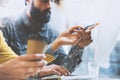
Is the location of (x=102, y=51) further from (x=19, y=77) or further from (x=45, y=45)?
(x=19, y=77)

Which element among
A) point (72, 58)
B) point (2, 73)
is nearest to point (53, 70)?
point (72, 58)

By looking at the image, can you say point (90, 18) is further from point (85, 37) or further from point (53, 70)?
point (53, 70)

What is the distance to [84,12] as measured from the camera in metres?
1.05

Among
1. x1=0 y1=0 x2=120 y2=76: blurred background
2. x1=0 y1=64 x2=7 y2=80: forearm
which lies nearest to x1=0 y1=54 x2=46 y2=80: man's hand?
x1=0 y1=64 x2=7 y2=80: forearm

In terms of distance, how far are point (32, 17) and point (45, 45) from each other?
12 centimetres

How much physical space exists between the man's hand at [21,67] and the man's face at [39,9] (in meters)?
0.15

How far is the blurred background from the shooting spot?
102 centimetres

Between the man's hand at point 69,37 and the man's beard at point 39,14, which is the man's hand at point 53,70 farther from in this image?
the man's beard at point 39,14

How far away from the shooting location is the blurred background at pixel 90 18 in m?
1.02

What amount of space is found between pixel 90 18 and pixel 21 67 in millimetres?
349

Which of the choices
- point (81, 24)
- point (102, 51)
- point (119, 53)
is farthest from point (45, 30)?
point (119, 53)

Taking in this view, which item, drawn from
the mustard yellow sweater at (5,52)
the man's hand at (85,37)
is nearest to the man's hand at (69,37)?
the man's hand at (85,37)

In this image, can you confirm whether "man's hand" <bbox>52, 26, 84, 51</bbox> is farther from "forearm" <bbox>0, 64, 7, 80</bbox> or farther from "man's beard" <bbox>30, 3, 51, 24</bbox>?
"forearm" <bbox>0, 64, 7, 80</bbox>

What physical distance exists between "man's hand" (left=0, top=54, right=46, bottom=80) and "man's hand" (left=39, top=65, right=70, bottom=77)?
23 millimetres
